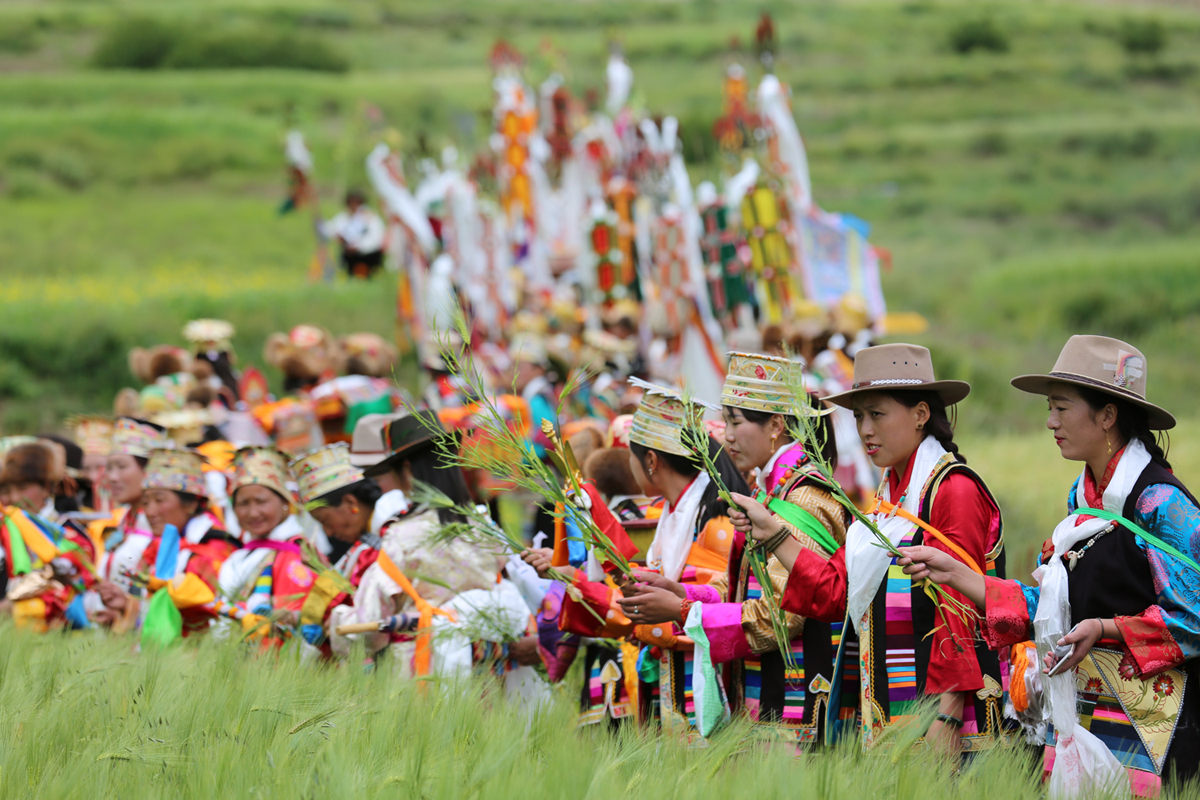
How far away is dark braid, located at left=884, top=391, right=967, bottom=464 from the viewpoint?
3467mm

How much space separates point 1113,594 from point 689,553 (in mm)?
1372

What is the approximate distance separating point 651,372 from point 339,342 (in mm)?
3458

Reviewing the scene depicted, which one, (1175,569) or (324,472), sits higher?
(324,472)

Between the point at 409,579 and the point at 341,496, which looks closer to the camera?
the point at 409,579

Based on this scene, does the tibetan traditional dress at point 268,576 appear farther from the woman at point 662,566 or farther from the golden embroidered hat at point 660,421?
the golden embroidered hat at point 660,421

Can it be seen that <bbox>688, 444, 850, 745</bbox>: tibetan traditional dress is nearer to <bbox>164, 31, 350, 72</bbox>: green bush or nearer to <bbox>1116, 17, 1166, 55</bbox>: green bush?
<bbox>164, 31, 350, 72</bbox>: green bush

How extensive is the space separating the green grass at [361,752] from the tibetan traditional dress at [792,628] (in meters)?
0.30

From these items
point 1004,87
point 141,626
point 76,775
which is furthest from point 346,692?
point 1004,87

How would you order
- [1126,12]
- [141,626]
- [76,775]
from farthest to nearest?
[1126,12] < [141,626] < [76,775]

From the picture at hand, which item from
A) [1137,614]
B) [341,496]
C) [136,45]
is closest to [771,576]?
[1137,614]

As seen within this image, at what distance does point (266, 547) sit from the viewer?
5.14 m

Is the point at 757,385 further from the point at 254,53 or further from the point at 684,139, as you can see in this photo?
the point at 254,53

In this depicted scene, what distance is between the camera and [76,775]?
282 cm

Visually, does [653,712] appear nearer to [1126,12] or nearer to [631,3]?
[1126,12]
